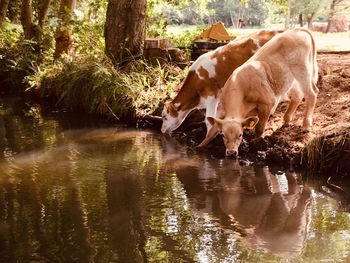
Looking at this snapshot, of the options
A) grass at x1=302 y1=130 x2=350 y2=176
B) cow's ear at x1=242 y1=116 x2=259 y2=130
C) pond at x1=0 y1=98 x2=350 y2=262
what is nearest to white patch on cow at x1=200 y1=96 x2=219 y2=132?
pond at x1=0 y1=98 x2=350 y2=262

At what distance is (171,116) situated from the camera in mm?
9055

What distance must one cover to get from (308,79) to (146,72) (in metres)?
4.08

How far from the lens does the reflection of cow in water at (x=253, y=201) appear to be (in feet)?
17.1

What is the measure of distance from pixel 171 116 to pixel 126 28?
3.25 meters

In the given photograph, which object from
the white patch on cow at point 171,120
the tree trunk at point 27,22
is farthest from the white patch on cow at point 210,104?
the tree trunk at point 27,22

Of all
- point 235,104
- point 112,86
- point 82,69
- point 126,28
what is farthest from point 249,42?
point 82,69

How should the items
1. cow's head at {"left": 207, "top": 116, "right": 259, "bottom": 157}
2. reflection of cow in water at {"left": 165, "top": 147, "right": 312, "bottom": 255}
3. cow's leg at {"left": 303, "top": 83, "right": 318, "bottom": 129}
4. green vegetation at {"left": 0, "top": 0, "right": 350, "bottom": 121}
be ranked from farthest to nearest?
green vegetation at {"left": 0, "top": 0, "right": 350, "bottom": 121}, cow's leg at {"left": 303, "top": 83, "right": 318, "bottom": 129}, cow's head at {"left": 207, "top": 116, "right": 259, "bottom": 157}, reflection of cow in water at {"left": 165, "top": 147, "right": 312, "bottom": 255}

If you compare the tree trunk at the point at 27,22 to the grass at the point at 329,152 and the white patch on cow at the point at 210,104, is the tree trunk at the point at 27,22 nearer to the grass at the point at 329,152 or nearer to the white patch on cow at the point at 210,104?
the white patch on cow at the point at 210,104

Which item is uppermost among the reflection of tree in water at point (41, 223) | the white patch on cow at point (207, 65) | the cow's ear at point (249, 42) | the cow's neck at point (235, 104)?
the cow's ear at point (249, 42)

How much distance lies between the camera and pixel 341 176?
6883 mm

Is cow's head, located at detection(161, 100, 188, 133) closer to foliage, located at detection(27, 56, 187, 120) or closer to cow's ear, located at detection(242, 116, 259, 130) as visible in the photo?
foliage, located at detection(27, 56, 187, 120)

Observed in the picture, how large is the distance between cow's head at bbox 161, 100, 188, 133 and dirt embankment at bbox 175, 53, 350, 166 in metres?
0.29

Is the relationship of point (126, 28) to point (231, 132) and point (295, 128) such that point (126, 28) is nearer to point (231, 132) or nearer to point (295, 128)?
point (295, 128)

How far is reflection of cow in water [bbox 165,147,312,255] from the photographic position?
520 centimetres
